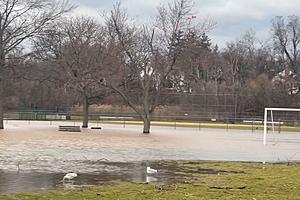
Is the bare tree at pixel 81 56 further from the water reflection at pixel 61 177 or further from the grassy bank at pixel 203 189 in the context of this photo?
the grassy bank at pixel 203 189

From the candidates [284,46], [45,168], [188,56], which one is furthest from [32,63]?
[284,46]

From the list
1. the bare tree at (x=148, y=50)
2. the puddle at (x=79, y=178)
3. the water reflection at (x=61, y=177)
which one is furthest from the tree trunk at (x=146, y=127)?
the water reflection at (x=61, y=177)

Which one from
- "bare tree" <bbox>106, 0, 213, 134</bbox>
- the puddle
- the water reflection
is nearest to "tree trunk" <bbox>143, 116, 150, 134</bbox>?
"bare tree" <bbox>106, 0, 213, 134</bbox>

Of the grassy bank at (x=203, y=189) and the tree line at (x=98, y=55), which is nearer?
the grassy bank at (x=203, y=189)

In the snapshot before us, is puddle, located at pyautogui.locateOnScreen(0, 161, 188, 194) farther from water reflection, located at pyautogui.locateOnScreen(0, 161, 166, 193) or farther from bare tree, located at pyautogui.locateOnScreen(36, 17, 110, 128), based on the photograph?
bare tree, located at pyautogui.locateOnScreen(36, 17, 110, 128)

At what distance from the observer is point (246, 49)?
320 feet

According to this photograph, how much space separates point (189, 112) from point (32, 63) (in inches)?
1500

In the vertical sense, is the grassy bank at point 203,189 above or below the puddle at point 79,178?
above

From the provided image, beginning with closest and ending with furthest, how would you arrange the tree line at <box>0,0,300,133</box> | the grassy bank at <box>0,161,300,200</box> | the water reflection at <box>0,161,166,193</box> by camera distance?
the grassy bank at <box>0,161,300,200</box> → the water reflection at <box>0,161,166,193</box> → the tree line at <box>0,0,300,133</box>

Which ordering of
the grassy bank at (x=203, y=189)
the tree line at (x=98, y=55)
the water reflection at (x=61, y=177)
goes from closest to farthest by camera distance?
the grassy bank at (x=203, y=189) → the water reflection at (x=61, y=177) → the tree line at (x=98, y=55)

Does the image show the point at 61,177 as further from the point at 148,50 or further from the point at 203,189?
the point at 148,50

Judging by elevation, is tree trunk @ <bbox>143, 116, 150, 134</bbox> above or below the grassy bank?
above

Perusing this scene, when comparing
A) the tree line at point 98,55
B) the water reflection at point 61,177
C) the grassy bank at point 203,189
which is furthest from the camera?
the tree line at point 98,55

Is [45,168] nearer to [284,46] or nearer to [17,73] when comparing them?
[17,73]
